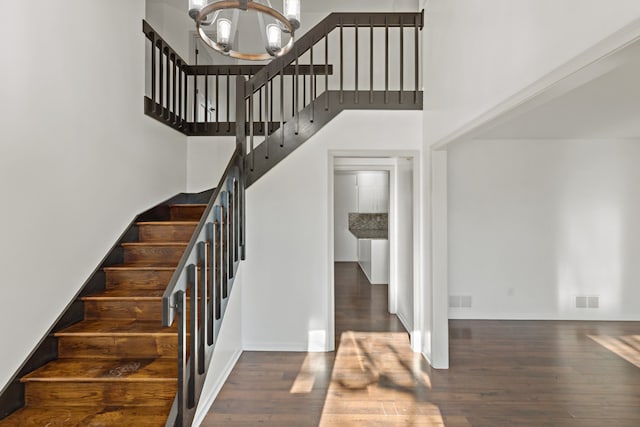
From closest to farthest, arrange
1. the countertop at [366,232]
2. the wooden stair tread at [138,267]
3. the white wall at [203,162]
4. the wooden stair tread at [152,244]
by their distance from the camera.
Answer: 1. the wooden stair tread at [138,267]
2. the wooden stair tread at [152,244]
3. the white wall at [203,162]
4. the countertop at [366,232]

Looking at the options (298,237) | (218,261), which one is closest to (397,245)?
(298,237)

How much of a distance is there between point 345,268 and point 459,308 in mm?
4230

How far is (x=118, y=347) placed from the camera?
2471 mm

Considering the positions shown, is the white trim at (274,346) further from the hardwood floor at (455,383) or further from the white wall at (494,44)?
the white wall at (494,44)

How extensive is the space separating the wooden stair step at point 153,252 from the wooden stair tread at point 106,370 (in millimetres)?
971

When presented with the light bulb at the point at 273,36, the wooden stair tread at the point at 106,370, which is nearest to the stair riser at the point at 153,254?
the wooden stair tread at the point at 106,370

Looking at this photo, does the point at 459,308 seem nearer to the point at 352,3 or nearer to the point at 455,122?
the point at 455,122

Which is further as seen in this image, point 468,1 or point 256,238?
point 256,238

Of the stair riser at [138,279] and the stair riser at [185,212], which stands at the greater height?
the stair riser at [185,212]

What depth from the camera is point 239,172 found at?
3564 millimetres

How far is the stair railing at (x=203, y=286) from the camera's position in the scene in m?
1.92

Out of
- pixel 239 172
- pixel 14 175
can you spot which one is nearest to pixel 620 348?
pixel 239 172

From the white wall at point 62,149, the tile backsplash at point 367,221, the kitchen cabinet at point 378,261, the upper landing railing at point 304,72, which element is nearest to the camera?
the white wall at point 62,149

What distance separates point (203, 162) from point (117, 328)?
2282 millimetres
